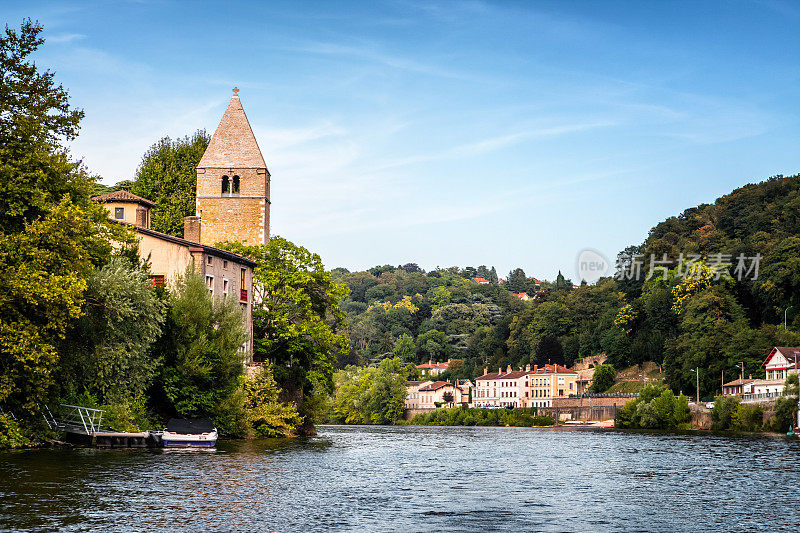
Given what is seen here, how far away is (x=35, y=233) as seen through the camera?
29859 mm

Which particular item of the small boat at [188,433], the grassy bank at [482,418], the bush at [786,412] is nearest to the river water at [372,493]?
the small boat at [188,433]

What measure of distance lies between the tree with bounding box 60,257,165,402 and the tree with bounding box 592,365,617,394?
Answer: 111 m

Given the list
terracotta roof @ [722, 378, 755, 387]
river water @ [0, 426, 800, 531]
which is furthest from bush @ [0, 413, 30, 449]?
terracotta roof @ [722, 378, 755, 387]

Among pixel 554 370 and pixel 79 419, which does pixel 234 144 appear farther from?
pixel 554 370

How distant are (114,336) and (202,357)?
6.27m

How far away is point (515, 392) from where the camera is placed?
515 feet

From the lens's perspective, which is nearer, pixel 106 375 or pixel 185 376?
pixel 106 375

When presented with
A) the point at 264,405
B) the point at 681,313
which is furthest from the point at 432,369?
the point at 264,405

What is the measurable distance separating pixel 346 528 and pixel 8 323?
52.4 ft

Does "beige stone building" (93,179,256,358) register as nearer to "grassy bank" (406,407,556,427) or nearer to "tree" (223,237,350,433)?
"tree" (223,237,350,433)

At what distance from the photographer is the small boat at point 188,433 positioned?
3784 cm

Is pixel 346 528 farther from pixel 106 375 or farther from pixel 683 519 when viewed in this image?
pixel 106 375

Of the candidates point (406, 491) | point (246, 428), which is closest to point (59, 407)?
point (246, 428)

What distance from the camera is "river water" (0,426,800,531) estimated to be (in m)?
19.8
